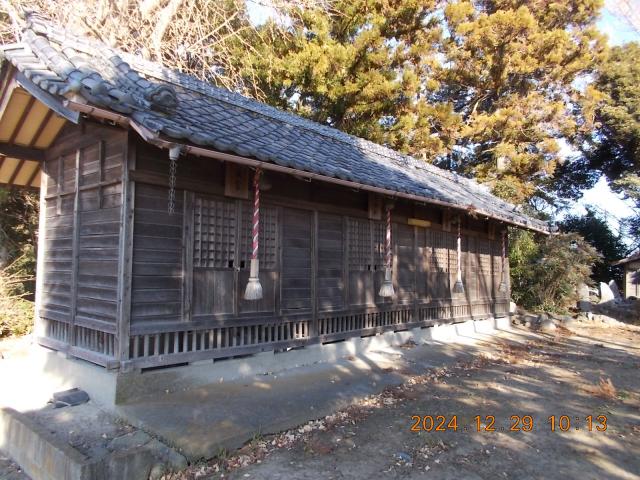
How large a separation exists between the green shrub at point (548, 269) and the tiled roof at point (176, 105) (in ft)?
28.2

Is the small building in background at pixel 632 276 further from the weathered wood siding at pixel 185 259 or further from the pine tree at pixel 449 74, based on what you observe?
the weathered wood siding at pixel 185 259

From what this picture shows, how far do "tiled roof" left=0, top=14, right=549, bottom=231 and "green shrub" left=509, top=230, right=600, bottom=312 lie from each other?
859cm

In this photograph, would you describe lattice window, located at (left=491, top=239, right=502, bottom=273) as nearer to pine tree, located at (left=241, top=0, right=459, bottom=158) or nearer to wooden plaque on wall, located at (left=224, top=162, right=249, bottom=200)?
pine tree, located at (left=241, top=0, right=459, bottom=158)

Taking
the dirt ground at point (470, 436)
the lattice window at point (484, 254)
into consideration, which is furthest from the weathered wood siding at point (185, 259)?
the lattice window at point (484, 254)

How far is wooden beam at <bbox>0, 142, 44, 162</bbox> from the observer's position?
693 cm

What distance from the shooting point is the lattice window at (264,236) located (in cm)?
661

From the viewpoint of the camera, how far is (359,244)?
28.5ft

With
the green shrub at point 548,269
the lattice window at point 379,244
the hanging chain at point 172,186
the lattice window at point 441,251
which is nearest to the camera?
the hanging chain at point 172,186

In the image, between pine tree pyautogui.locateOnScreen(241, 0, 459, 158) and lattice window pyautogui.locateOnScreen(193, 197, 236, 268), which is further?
pine tree pyautogui.locateOnScreen(241, 0, 459, 158)
